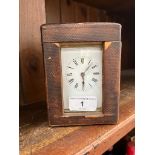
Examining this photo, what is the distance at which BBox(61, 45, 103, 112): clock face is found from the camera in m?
0.48

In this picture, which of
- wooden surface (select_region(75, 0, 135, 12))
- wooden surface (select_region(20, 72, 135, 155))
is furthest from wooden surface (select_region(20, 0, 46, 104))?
wooden surface (select_region(75, 0, 135, 12))

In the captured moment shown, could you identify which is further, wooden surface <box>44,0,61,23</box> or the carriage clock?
wooden surface <box>44,0,61,23</box>

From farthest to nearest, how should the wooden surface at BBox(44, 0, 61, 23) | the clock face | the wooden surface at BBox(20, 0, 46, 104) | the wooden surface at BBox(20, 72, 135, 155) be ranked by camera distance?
the wooden surface at BBox(44, 0, 61, 23) → the wooden surface at BBox(20, 0, 46, 104) → the clock face → the wooden surface at BBox(20, 72, 135, 155)

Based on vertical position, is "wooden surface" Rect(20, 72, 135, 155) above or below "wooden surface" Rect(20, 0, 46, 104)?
below

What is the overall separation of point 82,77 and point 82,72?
0.03 ft

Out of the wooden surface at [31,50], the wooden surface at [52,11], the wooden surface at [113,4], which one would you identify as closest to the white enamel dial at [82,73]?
the wooden surface at [31,50]

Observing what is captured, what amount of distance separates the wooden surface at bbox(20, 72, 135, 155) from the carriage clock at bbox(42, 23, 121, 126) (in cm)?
2

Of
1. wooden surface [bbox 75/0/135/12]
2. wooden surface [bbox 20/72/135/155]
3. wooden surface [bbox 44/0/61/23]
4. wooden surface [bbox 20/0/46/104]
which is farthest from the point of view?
wooden surface [bbox 75/0/135/12]

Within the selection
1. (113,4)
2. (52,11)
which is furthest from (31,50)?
(113,4)

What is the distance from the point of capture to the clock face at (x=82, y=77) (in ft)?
1.57

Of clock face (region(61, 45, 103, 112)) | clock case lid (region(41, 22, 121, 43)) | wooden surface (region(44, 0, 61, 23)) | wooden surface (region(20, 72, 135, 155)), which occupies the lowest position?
wooden surface (region(20, 72, 135, 155))

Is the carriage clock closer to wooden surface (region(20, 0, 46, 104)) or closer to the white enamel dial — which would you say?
the white enamel dial
